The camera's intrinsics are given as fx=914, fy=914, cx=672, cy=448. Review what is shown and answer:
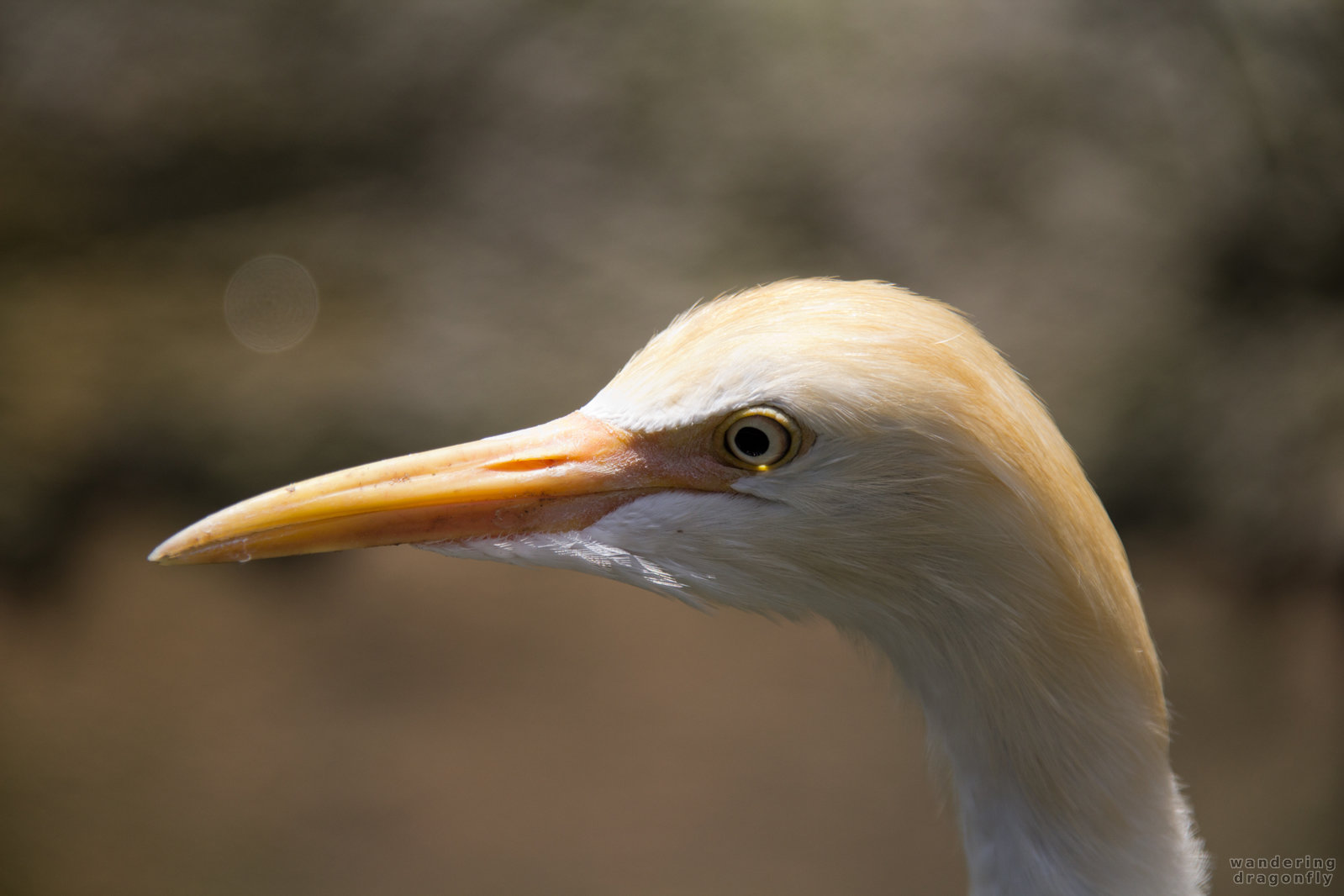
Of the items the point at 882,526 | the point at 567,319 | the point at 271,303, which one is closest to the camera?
the point at 882,526

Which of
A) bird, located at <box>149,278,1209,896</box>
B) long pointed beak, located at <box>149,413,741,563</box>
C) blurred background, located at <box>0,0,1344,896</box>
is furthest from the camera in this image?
blurred background, located at <box>0,0,1344,896</box>

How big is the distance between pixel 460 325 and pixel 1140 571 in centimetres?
291

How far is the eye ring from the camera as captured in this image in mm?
1248

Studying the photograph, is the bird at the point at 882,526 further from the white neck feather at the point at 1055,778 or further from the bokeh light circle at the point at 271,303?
the bokeh light circle at the point at 271,303

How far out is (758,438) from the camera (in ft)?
4.18

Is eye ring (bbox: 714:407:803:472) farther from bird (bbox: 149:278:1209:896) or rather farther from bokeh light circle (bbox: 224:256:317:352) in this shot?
bokeh light circle (bbox: 224:256:317:352)

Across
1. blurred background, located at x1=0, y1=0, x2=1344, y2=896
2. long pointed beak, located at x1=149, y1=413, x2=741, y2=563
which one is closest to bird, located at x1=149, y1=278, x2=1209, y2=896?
long pointed beak, located at x1=149, y1=413, x2=741, y2=563

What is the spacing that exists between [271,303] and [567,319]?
131cm

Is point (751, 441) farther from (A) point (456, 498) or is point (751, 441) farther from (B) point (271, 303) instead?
→ (B) point (271, 303)

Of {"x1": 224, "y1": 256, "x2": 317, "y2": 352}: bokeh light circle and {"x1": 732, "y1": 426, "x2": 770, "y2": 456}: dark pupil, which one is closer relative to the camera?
{"x1": 732, "y1": 426, "x2": 770, "y2": 456}: dark pupil

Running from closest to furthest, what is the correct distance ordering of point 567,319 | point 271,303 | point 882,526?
1. point 882,526
2. point 567,319
3. point 271,303

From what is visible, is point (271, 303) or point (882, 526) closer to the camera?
point (882, 526)

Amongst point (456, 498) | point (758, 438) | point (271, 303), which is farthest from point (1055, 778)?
point (271, 303)

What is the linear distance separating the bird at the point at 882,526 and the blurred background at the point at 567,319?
2.00 m
